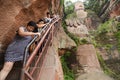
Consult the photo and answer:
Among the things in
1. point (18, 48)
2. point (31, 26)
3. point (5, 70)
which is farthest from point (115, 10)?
point (5, 70)

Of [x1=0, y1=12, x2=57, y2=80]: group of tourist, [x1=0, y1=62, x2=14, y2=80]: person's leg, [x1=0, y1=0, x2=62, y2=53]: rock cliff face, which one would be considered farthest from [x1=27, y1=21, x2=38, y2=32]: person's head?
[x1=0, y1=0, x2=62, y2=53]: rock cliff face

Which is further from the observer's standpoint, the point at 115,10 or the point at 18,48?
the point at 115,10

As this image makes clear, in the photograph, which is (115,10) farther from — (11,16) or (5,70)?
(5,70)

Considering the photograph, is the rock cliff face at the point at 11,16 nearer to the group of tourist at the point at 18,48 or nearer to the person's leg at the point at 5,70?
the group of tourist at the point at 18,48

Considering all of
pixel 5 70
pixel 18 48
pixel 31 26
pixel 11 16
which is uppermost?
pixel 11 16

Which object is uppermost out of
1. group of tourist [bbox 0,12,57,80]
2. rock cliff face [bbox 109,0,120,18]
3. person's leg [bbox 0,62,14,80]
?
rock cliff face [bbox 109,0,120,18]

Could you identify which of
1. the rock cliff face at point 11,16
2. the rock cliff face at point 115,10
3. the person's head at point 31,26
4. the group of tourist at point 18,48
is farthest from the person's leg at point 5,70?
the rock cliff face at point 115,10

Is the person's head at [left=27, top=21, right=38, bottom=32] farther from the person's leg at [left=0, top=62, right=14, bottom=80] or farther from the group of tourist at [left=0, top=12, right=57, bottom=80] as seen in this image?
the person's leg at [left=0, top=62, right=14, bottom=80]

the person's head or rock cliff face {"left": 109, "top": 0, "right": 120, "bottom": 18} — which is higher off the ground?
rock cliff face {"left": 109, "top": 0, "right": 120, "bottom": 18}

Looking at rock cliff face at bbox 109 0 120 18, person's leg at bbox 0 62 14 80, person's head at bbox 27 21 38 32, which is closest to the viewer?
person's leg at bbox 0 62 14 80

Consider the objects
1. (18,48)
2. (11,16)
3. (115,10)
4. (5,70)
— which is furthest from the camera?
(115,10)

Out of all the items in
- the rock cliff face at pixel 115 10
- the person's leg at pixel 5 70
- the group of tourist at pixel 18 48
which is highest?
the rock cliff face at pixel 115 10

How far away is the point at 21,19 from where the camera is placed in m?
7.31

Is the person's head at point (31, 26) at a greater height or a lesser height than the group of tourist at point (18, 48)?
greater
